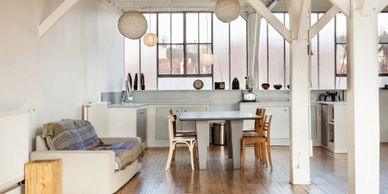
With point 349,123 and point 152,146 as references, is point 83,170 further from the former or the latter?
point 152,146

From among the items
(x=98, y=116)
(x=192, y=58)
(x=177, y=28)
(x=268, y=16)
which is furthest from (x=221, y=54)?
(x=268, y=16)

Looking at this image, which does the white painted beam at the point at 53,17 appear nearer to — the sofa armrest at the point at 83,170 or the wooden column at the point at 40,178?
the sofa armrest at the point at 83,170

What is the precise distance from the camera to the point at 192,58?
32.0 feet

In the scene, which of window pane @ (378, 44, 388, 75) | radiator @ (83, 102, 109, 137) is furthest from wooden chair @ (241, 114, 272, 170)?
window pane @ (378, 44, 388, 75)

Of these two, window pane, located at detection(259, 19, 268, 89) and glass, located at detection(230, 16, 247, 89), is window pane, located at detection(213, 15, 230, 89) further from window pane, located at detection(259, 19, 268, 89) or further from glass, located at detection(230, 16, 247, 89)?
window pane, located at detection(259, 19, 268, 89)

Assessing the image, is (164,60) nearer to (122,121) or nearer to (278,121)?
(122,121)

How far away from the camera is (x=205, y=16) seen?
9.75 m

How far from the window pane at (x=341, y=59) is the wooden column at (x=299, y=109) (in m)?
4.95

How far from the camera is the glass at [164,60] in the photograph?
9.73 m

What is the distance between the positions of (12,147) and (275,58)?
7.15 metres

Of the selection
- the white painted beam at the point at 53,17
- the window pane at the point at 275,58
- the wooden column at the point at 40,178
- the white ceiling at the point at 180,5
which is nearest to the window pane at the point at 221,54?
the white ceiling at the point at 180,5

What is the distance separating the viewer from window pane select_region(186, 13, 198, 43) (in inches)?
384

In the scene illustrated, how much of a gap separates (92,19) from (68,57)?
145 cm

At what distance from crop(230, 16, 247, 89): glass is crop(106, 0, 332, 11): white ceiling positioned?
0.67 m
